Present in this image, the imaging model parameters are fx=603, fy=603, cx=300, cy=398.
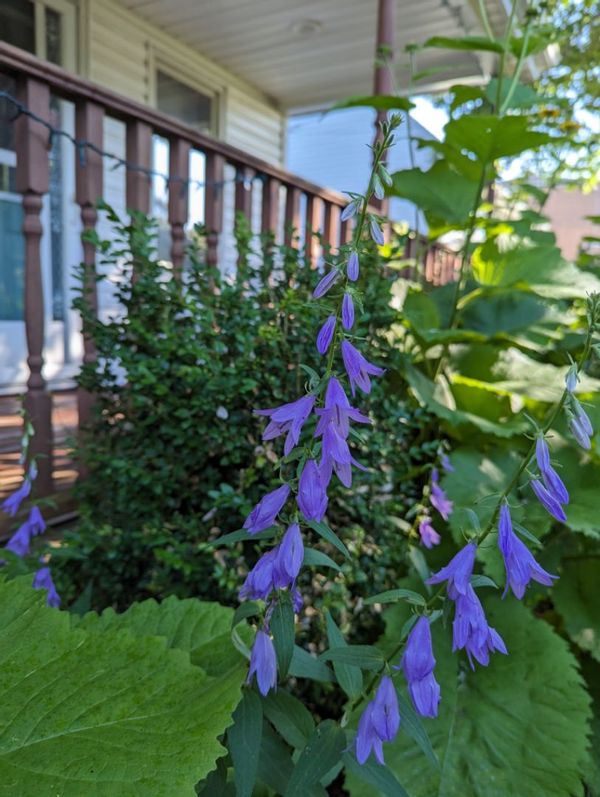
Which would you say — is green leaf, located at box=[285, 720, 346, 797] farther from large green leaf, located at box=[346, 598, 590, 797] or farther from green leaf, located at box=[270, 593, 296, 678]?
large green leaf, located at box=[346, 598, 590, 797]

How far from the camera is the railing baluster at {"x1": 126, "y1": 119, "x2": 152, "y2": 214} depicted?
2.17m

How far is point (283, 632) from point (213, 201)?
2.13 metres

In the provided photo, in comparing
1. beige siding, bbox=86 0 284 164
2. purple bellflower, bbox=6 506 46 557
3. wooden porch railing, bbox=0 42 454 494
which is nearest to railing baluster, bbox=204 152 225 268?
wooden porch railing, bbox=0 42 454 494

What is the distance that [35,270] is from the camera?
1979mm

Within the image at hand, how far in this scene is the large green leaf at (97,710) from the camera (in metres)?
0.65

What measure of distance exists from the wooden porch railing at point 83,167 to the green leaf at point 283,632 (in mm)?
1082

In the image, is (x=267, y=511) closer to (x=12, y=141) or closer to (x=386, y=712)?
(x=386, y=712)

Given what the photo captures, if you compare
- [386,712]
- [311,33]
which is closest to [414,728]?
[386,712]

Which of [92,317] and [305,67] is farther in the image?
[305,67]

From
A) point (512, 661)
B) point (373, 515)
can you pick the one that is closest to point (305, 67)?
point (373, 515)

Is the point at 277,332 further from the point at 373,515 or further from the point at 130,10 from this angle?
the point at 130,10

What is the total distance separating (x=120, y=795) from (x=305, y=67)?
6.61 metres

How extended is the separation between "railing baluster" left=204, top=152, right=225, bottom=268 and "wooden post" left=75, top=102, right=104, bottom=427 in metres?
0.45

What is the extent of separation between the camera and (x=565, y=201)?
50.9 feet
